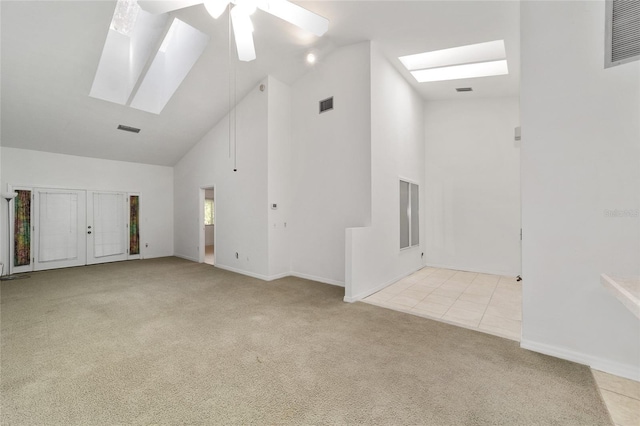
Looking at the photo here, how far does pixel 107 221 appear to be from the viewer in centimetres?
744

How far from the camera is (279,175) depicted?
219 inches

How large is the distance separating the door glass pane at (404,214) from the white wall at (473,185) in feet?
4.08

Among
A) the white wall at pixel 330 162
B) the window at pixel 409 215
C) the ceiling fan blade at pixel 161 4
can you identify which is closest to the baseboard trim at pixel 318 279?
the white wall at pixel 330 162

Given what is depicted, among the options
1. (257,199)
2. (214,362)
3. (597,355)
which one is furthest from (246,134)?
(597,355)

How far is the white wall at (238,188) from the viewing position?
5.52 m

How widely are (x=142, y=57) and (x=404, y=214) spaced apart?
5.75 metres

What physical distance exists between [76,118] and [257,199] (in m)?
4.15

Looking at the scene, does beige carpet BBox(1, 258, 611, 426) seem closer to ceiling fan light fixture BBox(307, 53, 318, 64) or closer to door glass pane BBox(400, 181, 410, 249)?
door glass pane BBox(400, 181, 410, 249)

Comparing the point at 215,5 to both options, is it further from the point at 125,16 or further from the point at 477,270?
the point at 477,270

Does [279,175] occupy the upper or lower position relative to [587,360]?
upper

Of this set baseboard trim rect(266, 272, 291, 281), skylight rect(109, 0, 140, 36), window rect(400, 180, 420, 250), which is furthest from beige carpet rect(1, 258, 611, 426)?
skylight rect(109, 0, 140, 36)

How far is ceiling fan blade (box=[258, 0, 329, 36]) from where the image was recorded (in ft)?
8.47

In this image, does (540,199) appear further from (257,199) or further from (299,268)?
(257,199)

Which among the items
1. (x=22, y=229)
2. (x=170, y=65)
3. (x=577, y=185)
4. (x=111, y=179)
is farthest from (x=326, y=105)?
(x=22, y=229)
